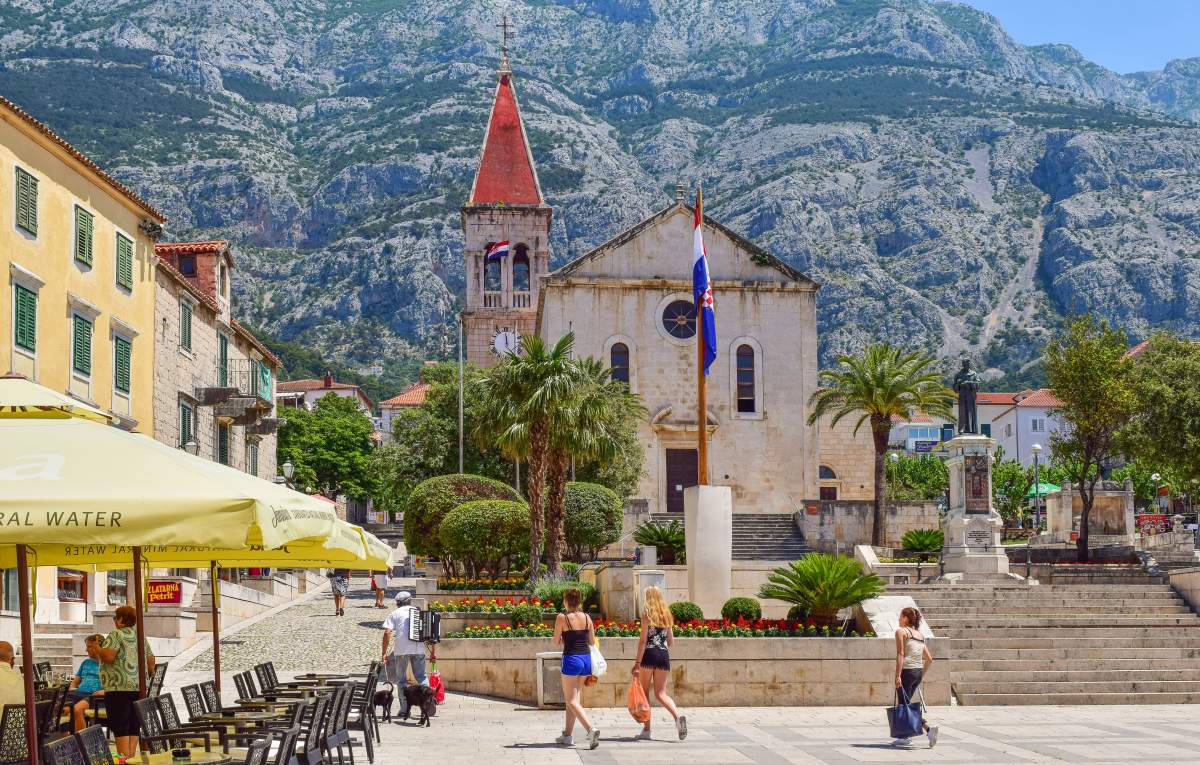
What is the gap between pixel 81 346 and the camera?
2967cm

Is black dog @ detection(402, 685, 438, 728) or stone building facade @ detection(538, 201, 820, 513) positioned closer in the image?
black dog @ detection(402, 685, 438, 728)

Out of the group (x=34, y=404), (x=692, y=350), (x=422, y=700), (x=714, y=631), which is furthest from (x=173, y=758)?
(x=692, y=350)

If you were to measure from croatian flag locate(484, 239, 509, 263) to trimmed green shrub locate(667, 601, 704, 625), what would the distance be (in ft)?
175

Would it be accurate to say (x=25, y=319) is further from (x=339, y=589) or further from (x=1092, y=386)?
(x=1092, y=386)

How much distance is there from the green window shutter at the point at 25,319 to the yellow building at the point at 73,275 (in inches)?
0.8

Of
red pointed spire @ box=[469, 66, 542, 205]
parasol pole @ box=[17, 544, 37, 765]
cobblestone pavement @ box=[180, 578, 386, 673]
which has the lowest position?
cobblestone pavement @ box=[180, 578, 386, 673]

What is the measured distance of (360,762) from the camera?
13234 millimetres

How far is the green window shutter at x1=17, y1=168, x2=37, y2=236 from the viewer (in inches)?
1059

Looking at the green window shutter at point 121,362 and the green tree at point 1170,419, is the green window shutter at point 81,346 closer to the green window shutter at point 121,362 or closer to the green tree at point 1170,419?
the green window shutter at point 121,362

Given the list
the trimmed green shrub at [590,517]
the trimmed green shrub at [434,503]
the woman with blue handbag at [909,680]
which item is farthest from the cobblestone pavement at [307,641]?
the woman with blue handbag at [909,680]

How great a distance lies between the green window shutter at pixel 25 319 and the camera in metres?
26.5

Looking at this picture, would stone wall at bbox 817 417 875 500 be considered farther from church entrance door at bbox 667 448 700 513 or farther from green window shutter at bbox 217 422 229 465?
green window shutter at bbox 217 422 229 465

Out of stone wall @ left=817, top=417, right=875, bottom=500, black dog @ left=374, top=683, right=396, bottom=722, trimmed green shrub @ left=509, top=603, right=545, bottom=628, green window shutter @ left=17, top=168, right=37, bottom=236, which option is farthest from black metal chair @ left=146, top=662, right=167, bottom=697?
stone wall @ left=817, top=417, right=875, bottom=500

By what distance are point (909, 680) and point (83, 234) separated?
22.7 m
